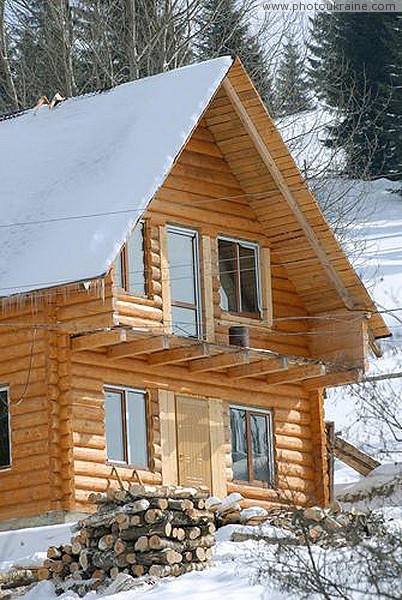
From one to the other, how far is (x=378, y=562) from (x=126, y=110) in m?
17.6

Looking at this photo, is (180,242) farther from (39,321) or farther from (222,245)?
(39,321)

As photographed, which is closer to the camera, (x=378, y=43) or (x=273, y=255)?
(x=273, y=255)

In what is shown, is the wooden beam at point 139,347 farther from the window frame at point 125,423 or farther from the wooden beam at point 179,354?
the wooden beam at point 179,354

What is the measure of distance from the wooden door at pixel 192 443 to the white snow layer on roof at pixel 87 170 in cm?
364

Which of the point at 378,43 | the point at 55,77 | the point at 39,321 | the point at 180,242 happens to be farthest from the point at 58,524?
the point at 378,43

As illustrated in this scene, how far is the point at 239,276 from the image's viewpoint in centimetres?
3188

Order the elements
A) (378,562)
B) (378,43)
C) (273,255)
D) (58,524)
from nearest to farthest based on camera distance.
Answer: (378,562), (58,524), (273,255), (378,43)

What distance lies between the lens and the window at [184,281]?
30484 mm

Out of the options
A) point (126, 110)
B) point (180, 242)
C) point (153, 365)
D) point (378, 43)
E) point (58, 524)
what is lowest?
point (58, 524)

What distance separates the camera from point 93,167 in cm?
3042

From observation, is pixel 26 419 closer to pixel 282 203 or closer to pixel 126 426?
pixel 126 426

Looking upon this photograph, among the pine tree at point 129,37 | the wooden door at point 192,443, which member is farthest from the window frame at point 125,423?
the pine tree at point 129,37

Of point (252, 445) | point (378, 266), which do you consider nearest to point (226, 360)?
point (252, 445)

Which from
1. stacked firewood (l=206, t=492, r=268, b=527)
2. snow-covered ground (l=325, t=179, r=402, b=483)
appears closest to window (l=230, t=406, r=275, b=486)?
snow-covered ground (l=325, t=179, r=402, b=483)
